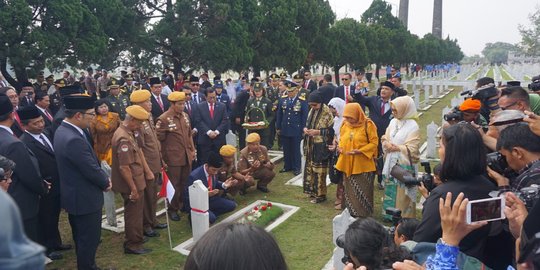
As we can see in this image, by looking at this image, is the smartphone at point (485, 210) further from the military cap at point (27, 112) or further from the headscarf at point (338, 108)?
the headscarf at point (338, 108)

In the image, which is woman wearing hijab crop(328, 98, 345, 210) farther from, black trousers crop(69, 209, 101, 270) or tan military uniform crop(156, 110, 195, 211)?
black trousers crop(69, 209, 101, 270)

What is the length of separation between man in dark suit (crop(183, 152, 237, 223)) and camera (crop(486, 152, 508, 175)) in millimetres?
3662

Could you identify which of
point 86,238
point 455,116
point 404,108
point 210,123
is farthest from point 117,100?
point 455,116

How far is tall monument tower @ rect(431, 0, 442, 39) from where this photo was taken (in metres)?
70.5

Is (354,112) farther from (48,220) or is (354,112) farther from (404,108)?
(48,220)

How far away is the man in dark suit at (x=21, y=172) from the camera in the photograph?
13.4 feet

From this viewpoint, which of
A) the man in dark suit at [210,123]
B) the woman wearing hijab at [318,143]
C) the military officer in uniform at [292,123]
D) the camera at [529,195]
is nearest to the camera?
the camera at [529,195]

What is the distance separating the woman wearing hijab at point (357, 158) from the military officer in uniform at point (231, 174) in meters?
1.73

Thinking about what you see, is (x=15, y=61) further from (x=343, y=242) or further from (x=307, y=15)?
(x=307, y=15)

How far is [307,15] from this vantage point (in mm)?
22297

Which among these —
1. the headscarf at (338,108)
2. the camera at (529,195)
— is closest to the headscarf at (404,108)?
the headscarf at (338,108)

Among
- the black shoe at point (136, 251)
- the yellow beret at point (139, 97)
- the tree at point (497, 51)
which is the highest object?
the tree at point (497, 51)

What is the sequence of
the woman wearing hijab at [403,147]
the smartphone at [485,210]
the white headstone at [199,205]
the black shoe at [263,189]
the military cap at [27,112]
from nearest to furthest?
the smartphone at [485,210] → the military cap at [27,112] → the white headstone at [199,205] → the woman wearing hijab at [403,147] → the black shoe at [263,189]

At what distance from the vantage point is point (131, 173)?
4.97 metres
